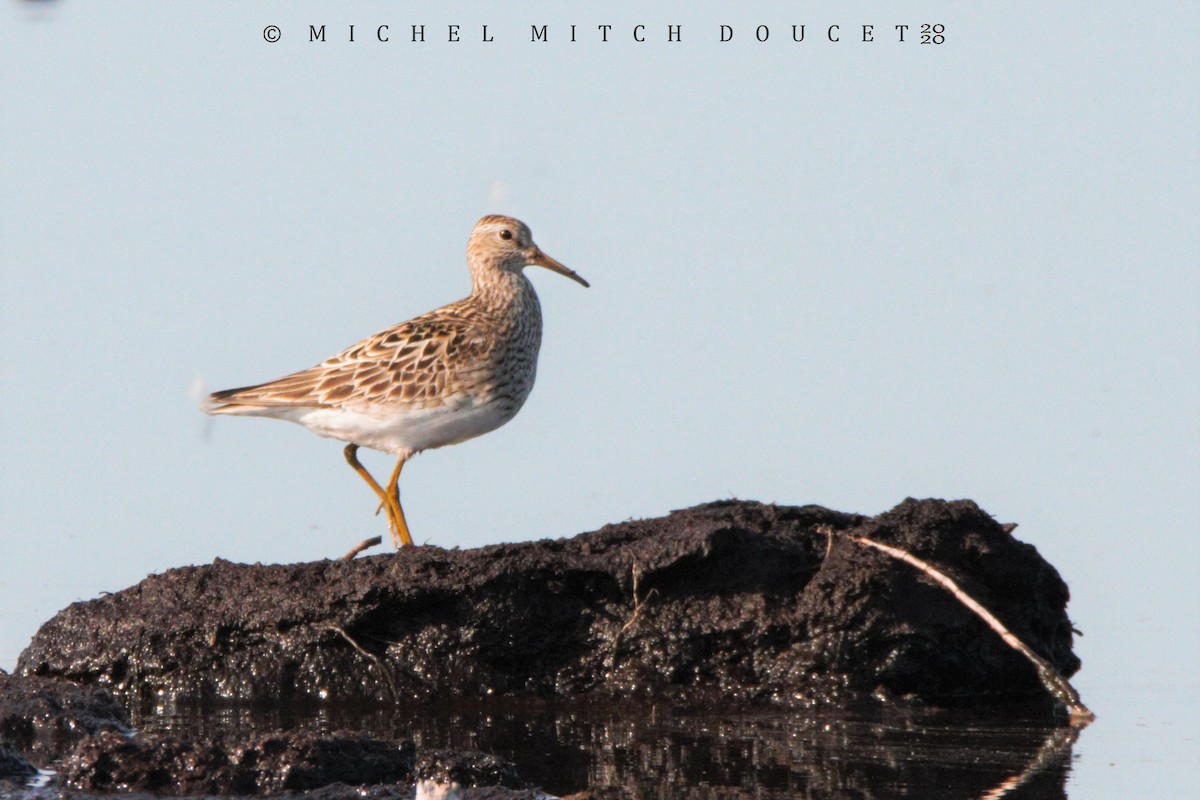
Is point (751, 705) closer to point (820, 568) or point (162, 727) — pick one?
point (820, 568)

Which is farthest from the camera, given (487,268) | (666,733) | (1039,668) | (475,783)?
(487,268)

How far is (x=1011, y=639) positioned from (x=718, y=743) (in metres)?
1.45

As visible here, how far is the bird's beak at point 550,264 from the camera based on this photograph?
11461 mm

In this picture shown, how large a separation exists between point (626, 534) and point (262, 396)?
315 cm

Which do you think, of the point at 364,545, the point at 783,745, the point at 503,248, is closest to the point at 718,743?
the point at 783,745

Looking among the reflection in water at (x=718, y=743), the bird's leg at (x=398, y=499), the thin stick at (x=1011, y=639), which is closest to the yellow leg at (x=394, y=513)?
the bird's leg at (x=398, y=499)

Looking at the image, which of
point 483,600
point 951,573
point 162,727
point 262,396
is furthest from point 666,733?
point 262,396

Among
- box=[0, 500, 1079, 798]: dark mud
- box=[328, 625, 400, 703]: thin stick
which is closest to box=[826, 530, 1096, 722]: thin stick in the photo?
box=[0, 500, 1079, 798]: dark mud

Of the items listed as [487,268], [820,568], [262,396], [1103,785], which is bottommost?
[1103,785]

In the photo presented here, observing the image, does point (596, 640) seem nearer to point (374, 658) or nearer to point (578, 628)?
point (578, 628)

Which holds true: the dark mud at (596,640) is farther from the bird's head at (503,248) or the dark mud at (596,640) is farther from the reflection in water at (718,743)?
the bird's head at (503,248)

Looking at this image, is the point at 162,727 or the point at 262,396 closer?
the point at 162,727

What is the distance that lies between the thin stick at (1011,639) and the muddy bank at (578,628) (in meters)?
0.08

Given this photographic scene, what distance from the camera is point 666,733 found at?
7.19 meters
